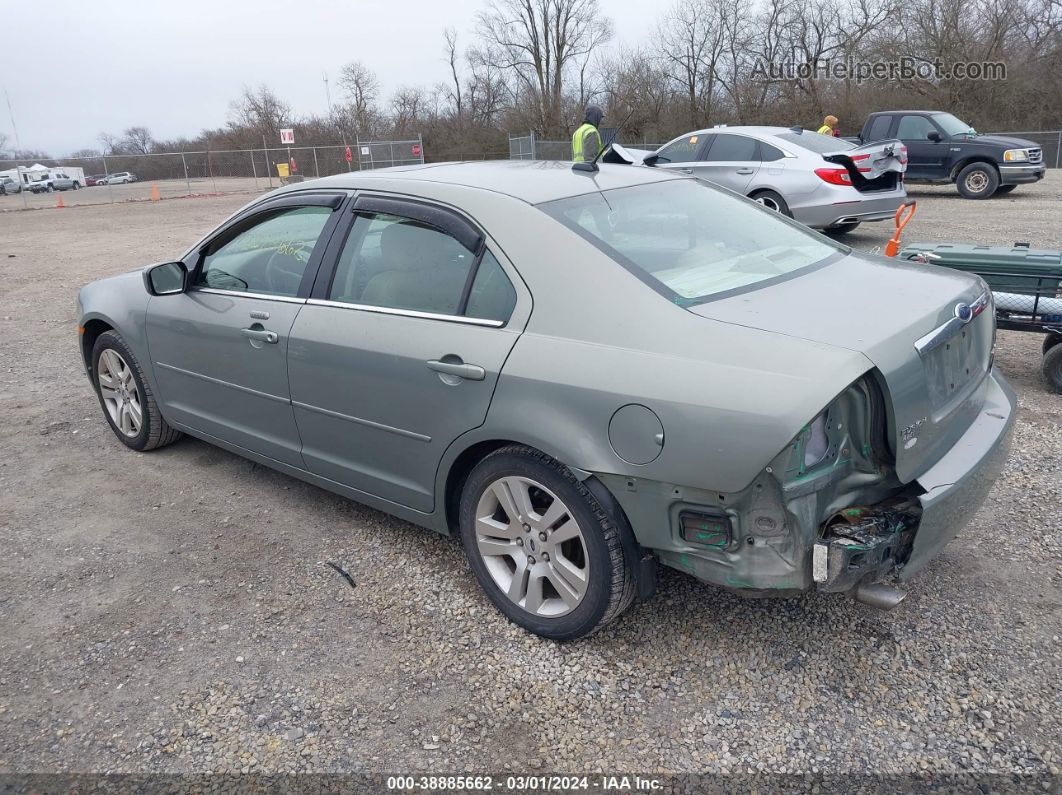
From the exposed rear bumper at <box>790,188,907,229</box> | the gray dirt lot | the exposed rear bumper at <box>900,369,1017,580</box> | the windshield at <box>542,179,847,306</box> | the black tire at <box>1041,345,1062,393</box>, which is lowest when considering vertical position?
the gray dirt lot

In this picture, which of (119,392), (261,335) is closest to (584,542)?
(261,335)

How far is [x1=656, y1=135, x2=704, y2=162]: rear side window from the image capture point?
11.5 m

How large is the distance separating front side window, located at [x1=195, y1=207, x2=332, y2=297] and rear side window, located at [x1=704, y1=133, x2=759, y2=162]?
844 cm

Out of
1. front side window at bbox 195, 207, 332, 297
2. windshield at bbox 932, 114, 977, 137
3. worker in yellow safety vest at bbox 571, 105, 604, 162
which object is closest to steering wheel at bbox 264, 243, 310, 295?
front side window at bbox 195, 207, 332, 297

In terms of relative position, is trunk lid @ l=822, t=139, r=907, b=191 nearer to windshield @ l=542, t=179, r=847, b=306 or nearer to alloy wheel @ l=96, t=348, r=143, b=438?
windshield @ l=542, t=179, r=847, b=306

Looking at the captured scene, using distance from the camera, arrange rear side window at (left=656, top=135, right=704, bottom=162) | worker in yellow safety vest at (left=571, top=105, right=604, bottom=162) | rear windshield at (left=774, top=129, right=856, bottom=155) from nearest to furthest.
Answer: worker in yellow safety vest at (left=571, top=105, right=604, bottom=162), rear windshield at (left=774, top=129, right=856, bottom=155), rear side window at (left=656, top=135, right=704, bottom=162)

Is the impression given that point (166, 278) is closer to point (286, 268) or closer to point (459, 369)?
point (286, 268)

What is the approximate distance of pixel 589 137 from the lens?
9.94 meters

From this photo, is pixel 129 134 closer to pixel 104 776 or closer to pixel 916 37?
pixel 916 37

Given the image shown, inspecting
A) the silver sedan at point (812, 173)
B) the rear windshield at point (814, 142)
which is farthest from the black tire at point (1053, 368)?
the rear windshield at point (814, 142)

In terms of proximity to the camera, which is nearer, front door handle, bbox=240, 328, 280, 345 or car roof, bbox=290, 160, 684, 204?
car roof, bbox=290, 160, 684, 204

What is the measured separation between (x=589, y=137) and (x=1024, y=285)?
239 inches

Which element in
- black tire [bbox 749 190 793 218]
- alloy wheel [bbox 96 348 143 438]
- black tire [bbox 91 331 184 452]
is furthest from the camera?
black tire [bbox 749 190 793 218]

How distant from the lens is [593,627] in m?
2.74
